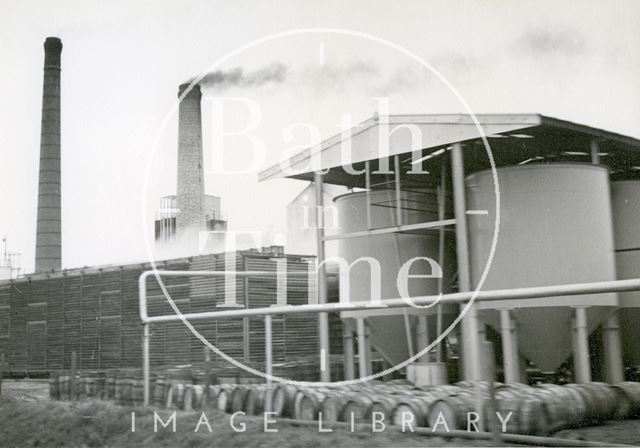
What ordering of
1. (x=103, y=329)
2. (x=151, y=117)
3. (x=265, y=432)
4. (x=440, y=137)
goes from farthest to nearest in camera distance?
(x=103, y=329) < (x=151, y=117) < (x=440, y=137) < (x=265, y=432)

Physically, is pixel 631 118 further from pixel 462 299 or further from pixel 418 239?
pixel 462 299

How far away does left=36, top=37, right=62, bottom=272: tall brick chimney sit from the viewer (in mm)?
33125

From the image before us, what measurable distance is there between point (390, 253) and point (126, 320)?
12.3m

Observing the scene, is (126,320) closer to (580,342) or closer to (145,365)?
(145,365)

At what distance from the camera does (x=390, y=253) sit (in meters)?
12.9

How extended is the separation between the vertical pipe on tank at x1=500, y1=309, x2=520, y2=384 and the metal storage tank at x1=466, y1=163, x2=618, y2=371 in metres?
0.52

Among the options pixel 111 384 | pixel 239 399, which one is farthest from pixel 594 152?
pixel 111 384

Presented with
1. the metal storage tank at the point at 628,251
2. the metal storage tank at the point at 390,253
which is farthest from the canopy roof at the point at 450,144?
the metal storage tank at the point at 628,251

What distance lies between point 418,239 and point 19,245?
28.8 metres

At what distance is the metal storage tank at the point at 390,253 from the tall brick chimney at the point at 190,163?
1915 cm

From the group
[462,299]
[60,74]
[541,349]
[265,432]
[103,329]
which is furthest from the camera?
[60,74]

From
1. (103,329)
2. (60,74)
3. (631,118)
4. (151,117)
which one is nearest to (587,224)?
(631,118)

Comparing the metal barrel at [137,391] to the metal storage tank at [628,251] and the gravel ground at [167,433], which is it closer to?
the gravel ground at [167,433]

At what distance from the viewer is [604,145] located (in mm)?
12719
